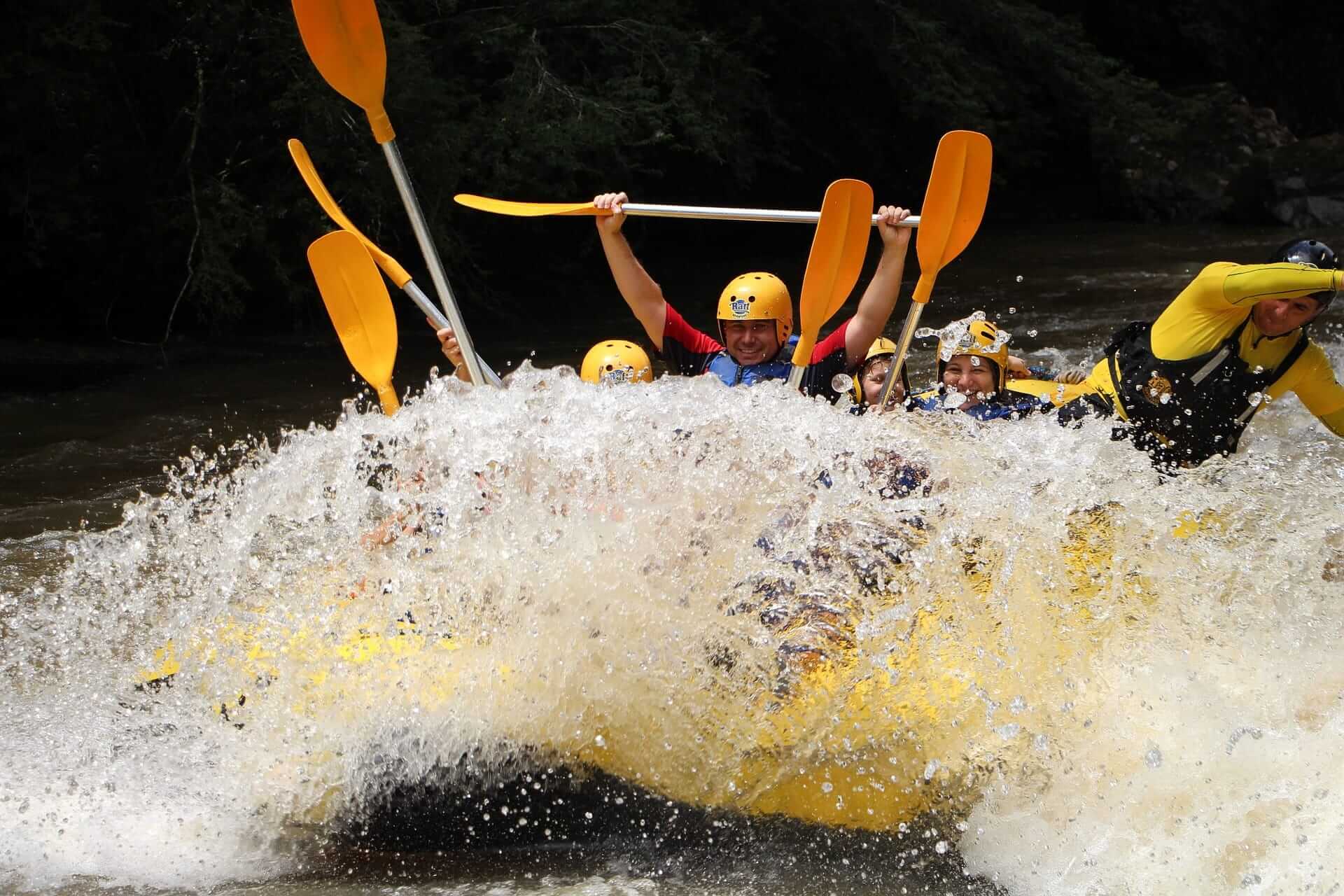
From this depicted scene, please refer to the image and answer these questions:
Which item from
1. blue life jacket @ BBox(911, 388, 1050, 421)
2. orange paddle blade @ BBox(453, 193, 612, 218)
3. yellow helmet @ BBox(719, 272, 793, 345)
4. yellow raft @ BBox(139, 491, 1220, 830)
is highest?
orange paddle blade @ BBox(453, 193, 612, 218)

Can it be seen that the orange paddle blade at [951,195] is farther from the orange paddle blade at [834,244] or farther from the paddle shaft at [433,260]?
the paddle shaft at [433,260]

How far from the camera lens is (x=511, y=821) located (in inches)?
121

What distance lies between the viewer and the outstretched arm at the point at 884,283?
13.5 feet

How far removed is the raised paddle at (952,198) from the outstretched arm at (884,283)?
0.06 m

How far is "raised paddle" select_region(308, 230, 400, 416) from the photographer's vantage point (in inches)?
178

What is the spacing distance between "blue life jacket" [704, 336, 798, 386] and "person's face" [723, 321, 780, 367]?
0.02m

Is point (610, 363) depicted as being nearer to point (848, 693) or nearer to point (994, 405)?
point (994, 405)

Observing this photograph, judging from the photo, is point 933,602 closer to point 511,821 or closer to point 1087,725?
point 1087,725

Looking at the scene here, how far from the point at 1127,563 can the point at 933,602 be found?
1.45ft

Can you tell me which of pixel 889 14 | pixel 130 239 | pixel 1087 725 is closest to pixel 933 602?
pixel 1087 725

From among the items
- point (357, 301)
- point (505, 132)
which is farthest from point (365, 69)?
point (505, 132)

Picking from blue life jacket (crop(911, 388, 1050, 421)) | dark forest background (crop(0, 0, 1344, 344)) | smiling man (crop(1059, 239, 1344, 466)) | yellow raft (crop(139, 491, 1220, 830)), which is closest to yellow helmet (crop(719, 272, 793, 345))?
blue life jacket (crop(911, 388, 1050, 421))

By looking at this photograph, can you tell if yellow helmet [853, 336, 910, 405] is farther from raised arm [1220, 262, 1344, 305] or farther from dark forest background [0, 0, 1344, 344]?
dark forest background [0, 0, 1344, 344]

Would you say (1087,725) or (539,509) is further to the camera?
(539,509)
